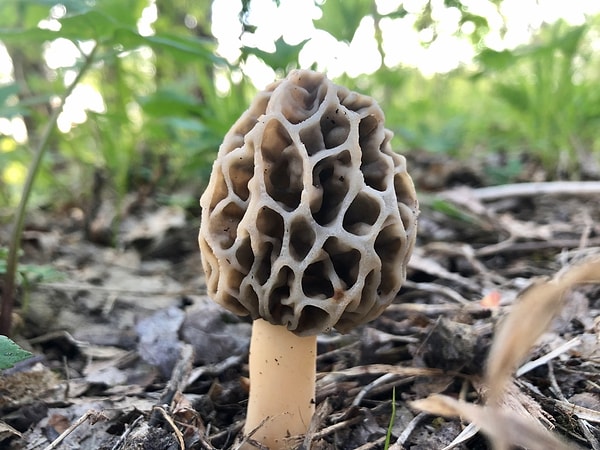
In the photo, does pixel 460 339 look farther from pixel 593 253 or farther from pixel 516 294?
pixel 593 253

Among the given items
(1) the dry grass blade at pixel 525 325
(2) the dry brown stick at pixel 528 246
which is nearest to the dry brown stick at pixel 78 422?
(1) the dry grass blade at pixel 525 325

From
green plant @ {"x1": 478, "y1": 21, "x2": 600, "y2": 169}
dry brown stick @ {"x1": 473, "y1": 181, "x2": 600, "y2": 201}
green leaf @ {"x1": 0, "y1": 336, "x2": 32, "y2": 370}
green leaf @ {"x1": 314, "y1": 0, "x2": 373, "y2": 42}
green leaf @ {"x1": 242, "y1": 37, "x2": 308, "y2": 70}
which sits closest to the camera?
green leaf @ {"x1": 0, "y1": 336, "x2": 32, "y2": 370}

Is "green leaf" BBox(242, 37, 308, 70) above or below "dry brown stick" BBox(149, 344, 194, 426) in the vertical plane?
above

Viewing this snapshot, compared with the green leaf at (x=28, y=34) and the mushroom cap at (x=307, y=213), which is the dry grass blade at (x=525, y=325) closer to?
the mushroom cap at (x=307, y=213)

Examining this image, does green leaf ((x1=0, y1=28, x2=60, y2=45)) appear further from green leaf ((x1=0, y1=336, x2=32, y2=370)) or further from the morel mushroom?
green leaf ((x1=0, y1=336, x2=32, y2=370))

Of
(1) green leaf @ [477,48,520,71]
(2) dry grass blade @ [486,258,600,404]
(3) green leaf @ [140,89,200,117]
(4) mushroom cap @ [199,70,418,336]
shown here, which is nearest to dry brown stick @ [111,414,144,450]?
(4) mushroom cap @ [199,70,418,336]

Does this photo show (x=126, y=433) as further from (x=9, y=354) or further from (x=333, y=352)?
(x=333, y=352)

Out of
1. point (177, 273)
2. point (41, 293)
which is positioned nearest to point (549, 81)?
point (177, 273)
